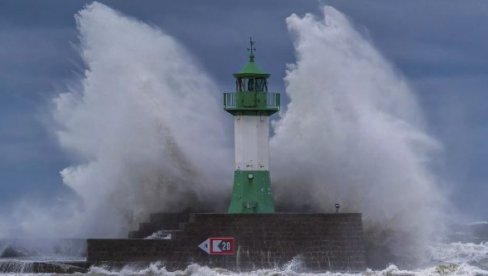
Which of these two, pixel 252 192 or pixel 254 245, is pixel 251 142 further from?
pixel 254 245

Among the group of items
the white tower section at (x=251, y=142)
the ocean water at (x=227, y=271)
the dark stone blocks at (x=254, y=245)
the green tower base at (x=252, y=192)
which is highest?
the white tower section at (x=251, y=142)

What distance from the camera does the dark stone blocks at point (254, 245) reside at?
3600 centimetres

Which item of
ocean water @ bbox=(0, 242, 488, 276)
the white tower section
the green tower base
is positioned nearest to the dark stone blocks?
ocean water @ bbox=(0, 242, 488, 276)

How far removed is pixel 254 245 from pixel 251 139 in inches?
132

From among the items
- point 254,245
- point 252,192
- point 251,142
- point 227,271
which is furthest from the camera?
point 252,192

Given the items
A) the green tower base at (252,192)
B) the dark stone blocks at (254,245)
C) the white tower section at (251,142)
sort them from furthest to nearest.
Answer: the green tower base at (252,192) < the white tower section at (251,142) < the dark stone blocks at (254,245)

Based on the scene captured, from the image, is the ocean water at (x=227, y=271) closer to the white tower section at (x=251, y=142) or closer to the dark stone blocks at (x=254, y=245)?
the dark stone blocks at (x=254, y=245)

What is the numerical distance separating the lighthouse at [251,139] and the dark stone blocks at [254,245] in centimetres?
236

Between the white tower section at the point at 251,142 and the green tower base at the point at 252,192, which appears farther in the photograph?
the green tower base at the point at 252,192

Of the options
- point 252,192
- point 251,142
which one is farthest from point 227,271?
point 251,142

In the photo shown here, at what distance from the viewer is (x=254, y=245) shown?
3606 cm

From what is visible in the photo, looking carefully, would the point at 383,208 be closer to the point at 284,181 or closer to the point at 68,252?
the point at 284,181

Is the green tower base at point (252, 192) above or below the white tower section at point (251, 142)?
below

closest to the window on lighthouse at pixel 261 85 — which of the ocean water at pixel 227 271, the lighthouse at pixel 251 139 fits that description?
the lighthouse at pixel 251 139
